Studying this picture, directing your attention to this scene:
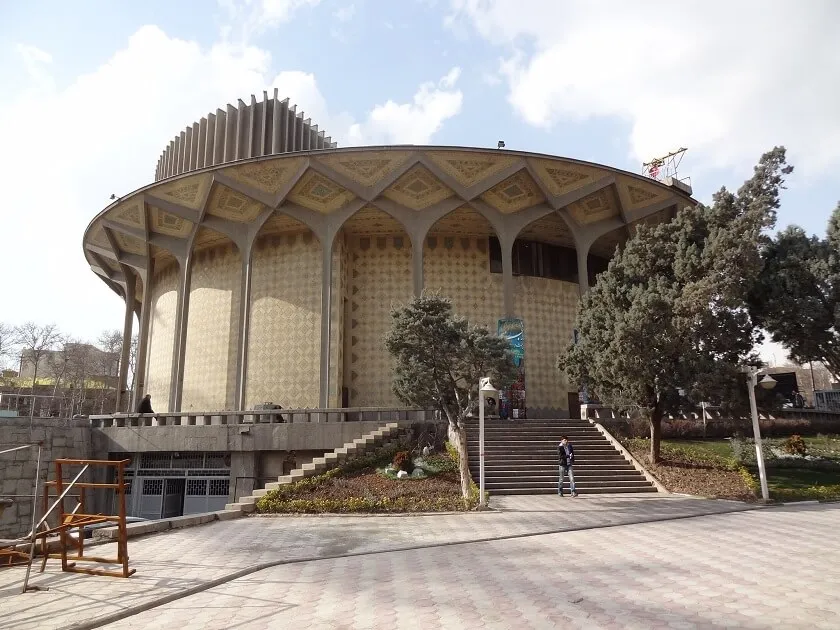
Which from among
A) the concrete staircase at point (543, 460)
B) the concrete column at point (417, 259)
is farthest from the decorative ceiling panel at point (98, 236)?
the concrete staircase at point (543, 460)

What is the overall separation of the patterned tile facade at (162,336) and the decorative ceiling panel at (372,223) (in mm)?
10543

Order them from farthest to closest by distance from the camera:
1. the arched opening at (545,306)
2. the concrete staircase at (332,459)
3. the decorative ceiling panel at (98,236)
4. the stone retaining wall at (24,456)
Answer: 1. the decorative ceiling panel at (98,236)
2. the arched opening at (545,306)
3. the stone retaining wall at (24,456)
4. the concrete staircase at (332,459)

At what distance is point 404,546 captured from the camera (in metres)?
8.80

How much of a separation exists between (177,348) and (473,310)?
1422cm

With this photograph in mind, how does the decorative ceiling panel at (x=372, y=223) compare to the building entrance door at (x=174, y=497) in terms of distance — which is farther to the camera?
the decorative ceiling panel at (x=372, y=223)

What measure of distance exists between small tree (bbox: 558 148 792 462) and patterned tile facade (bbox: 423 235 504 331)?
1010cm

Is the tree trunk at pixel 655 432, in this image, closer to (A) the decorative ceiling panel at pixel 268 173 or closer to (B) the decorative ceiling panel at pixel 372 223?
(B) the decorative ceiling panel at pixel 372 223

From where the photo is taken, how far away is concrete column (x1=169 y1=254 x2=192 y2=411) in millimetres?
25797

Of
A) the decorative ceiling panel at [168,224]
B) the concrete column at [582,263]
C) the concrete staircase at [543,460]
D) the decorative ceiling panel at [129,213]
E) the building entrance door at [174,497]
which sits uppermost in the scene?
the decorative ceiling panel at [129,213]

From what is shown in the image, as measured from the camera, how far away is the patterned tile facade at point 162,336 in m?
28.7

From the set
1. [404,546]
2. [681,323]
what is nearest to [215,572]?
[404,546]

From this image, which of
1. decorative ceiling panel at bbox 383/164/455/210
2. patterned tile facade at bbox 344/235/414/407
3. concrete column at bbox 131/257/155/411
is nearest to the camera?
decorative ceiling panel at bbox 383/164/455/210

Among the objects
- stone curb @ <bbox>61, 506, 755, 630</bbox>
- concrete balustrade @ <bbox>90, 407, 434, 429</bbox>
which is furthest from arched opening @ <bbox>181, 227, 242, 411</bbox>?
stone curb @ <bbox>61, 506, 755, 630</bbox>

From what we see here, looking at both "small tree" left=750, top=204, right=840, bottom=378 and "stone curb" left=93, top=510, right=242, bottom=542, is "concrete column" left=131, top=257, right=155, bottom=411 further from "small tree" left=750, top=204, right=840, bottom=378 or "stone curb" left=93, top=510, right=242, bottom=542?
"small tree" left=750, top=204, right=840, bottom=378
